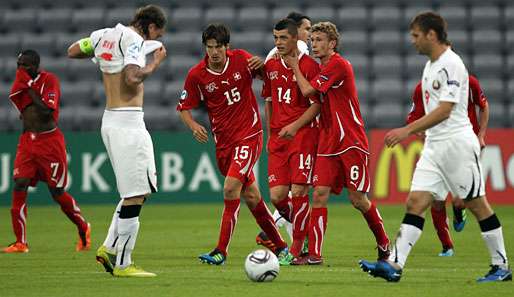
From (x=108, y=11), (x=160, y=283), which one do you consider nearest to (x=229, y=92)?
(x=160, y=283)

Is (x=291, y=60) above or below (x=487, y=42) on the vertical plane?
above

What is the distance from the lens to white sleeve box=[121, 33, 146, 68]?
26.3ft

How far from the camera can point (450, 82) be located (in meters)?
7.47

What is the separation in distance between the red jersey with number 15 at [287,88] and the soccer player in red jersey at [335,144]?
0.18 metres

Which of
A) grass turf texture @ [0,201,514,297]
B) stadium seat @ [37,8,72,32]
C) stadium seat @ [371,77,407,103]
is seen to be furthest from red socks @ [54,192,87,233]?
stadium seat @ [37,8,72,32]

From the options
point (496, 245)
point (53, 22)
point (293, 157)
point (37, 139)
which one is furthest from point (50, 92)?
point (53, 22)

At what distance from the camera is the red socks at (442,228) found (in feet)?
33.9

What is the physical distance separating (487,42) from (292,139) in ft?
42.3

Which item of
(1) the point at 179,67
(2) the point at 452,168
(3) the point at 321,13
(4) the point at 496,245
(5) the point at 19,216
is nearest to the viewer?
(2) the point at 452,168

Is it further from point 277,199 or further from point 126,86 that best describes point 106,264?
point 277,199

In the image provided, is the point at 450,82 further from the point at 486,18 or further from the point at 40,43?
the point at 40,43

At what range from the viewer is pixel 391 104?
815 inches

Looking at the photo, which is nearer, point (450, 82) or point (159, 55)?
point (450, 82)

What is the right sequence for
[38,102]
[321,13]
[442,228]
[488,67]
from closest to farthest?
[442,228], [38,102], [488,67], [321,13]
